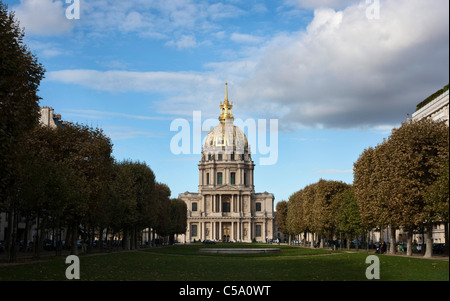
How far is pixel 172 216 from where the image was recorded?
130500 mm

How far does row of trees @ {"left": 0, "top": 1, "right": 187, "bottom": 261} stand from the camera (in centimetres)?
2953

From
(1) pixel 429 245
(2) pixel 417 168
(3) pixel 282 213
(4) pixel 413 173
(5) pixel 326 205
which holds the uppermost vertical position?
(2) pixel 417 168

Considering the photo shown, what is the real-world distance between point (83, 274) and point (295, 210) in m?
90.3

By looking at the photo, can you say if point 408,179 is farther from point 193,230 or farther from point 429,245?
point 193,230

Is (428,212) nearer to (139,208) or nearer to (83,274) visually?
(83,274)

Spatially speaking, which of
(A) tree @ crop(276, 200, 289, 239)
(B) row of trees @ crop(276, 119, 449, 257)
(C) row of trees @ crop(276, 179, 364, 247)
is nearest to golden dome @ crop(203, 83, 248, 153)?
(A) tree @ crop(276, 200, 289, 239)

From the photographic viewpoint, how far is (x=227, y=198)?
191000 mm

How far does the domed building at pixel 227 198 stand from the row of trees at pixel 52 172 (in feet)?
324

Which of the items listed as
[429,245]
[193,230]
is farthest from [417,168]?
[193,230]

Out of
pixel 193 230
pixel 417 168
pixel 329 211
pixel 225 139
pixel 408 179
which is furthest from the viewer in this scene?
pixel 225 139

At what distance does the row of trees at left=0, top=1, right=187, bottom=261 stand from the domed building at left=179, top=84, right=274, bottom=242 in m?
98.6

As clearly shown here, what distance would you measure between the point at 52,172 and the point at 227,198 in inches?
5711
